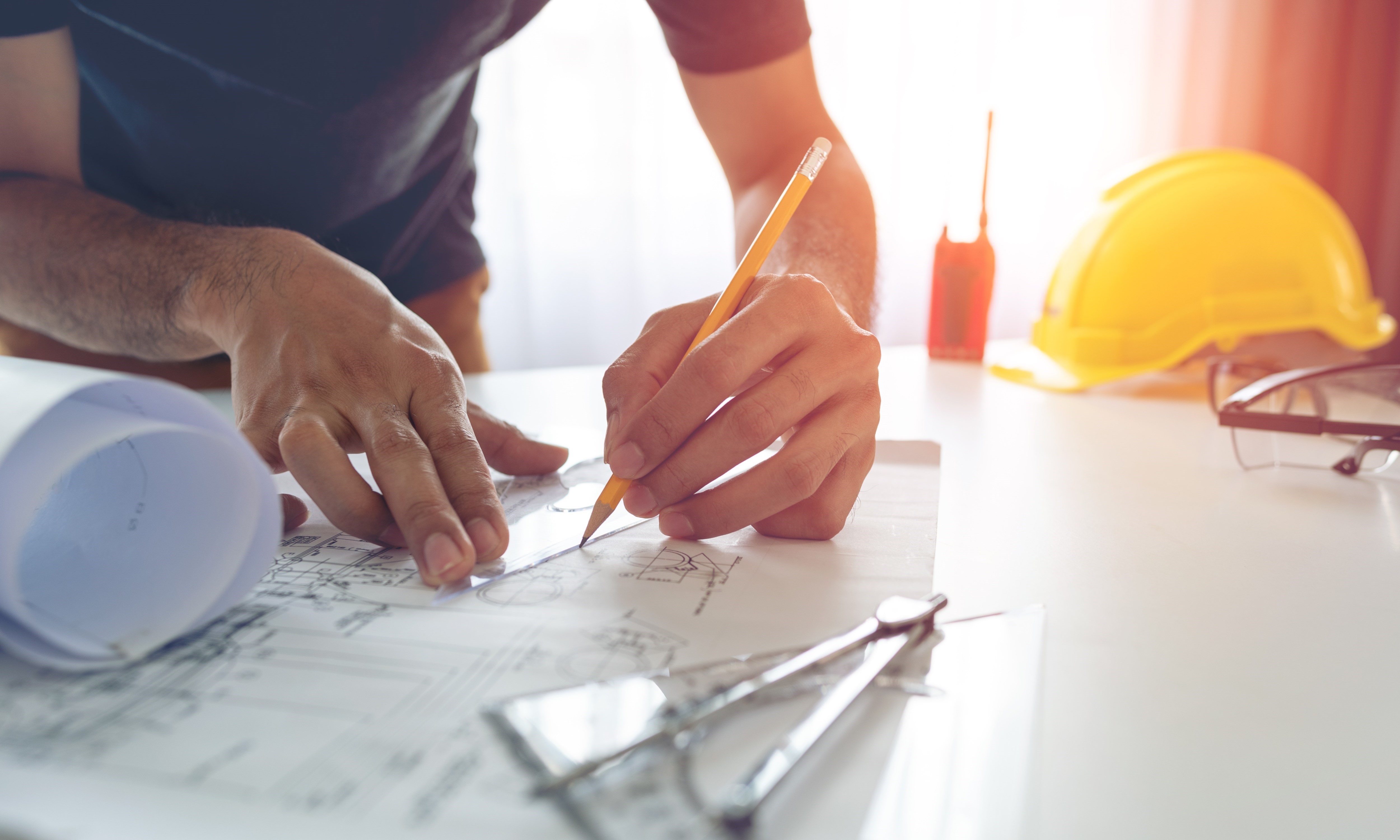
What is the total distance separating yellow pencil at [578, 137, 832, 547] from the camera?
53 cm

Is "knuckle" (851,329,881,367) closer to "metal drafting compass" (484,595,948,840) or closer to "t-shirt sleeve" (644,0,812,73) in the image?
"metal drafting compass" (484,595,948,840)

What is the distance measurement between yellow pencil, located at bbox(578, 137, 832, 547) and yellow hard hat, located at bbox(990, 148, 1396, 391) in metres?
0.65

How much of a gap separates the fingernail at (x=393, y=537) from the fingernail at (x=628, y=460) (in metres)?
0.14

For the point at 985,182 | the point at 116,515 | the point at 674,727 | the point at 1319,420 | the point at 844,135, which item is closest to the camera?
the point at 674,727

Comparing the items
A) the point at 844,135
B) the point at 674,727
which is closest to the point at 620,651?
the point at 674,727

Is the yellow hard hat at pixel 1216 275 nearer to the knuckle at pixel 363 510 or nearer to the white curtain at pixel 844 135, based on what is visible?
the knuckle at pixel 363 510

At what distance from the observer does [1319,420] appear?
720 mm

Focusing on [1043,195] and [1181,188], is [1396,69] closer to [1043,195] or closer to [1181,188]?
[1043,195]

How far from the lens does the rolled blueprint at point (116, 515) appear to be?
13.0 inches

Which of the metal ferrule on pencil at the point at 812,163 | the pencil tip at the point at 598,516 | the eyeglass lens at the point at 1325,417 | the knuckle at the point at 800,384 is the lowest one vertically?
the eyeglass lens at the point at 1325,417

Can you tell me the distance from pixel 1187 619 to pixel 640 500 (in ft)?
1.04

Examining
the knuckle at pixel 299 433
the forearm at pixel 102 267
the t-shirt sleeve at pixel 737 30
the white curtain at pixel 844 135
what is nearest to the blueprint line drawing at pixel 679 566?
the knuckle at pixel 299 433

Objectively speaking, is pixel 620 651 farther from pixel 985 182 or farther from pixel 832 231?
pixel 985 182

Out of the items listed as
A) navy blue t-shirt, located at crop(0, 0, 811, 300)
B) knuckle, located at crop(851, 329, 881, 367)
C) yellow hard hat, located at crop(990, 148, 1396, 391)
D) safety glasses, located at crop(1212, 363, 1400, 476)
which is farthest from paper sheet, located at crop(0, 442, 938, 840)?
yellow hard hat, located at crop(990, 148, 1396, 391)
